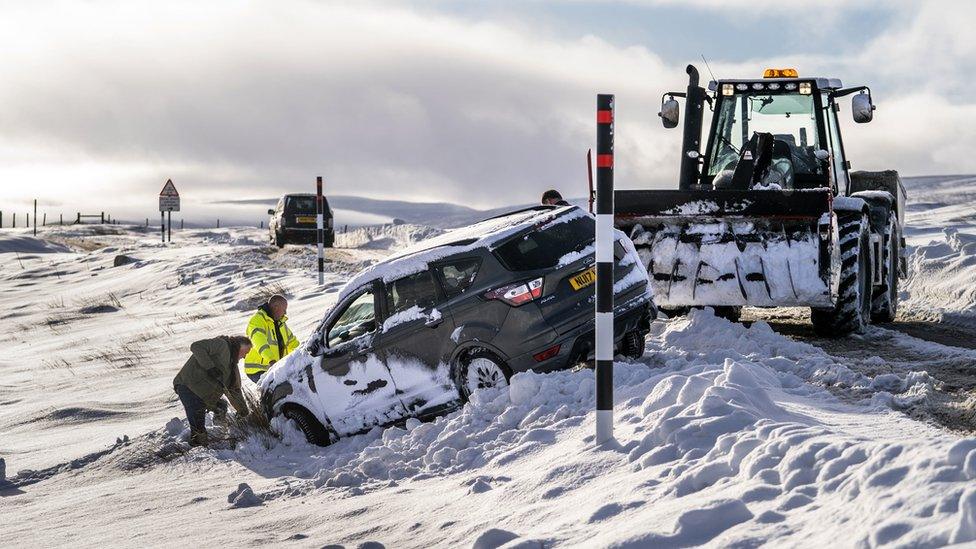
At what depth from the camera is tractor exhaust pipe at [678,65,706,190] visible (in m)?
13.7

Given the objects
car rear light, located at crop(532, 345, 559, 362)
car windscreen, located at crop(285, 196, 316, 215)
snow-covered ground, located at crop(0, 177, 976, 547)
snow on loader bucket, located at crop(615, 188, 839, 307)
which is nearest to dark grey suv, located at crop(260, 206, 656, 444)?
car rear light, located at crop(532, 345, 559, 362)

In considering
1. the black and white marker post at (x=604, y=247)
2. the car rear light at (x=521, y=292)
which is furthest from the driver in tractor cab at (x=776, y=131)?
the black and white marker post at (x=604, y=247)

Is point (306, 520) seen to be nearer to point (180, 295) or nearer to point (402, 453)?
point (402, 453)

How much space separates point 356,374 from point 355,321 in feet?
1.50

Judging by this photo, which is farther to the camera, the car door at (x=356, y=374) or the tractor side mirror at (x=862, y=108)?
the tractor side mirror at (x=862, y=108)

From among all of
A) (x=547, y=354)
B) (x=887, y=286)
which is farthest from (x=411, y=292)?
(x=887, y=286)

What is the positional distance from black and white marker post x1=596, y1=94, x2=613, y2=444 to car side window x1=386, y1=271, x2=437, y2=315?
2731 mm

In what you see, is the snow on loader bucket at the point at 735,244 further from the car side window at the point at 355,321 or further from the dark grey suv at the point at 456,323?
the car side window at the point at 355,321

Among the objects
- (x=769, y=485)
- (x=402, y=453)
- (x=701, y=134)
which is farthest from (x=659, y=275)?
(x=769, y=485)

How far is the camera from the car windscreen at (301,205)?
109 feet

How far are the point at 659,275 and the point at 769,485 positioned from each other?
23.6ft

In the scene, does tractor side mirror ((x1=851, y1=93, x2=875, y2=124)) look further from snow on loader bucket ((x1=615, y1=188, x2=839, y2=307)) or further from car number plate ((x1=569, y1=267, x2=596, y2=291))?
car number plate ((x1=569, y1=267, x2=596, y2=291))

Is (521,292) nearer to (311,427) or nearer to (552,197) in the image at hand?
(311,427)

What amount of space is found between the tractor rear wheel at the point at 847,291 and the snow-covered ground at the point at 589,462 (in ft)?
0.77
